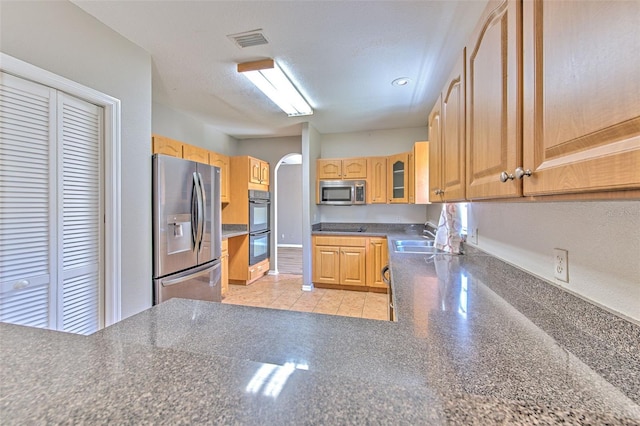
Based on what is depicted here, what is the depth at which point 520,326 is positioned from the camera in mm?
888

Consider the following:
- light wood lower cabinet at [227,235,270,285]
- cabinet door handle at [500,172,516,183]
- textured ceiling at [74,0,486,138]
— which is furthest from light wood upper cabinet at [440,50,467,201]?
light wood lower cabinet at [227,235,270,285]

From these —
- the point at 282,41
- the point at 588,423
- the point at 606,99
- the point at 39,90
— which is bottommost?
the point at 588,423

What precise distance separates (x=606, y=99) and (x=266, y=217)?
4.56 meters

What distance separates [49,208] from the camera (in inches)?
60.3

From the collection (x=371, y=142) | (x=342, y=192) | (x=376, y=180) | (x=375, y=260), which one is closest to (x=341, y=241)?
(x=375, y=260)

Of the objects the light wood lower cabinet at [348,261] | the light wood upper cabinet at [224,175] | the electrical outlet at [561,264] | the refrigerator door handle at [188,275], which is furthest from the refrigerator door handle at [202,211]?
the electrical outlet at [561,264]

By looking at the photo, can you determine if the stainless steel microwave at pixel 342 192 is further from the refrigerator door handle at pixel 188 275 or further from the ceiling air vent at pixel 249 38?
the ceiling air vent at pixel 249 38

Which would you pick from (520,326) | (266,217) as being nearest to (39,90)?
(520,326)

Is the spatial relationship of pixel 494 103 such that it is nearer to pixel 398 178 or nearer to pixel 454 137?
pixel 454 137

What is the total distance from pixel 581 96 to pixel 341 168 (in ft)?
12.4

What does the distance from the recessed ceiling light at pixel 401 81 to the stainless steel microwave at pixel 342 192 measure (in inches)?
66.6

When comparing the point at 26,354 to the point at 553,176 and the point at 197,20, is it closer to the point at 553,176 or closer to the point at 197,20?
the point at 553,176

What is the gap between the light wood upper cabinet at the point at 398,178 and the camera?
391 centimetres

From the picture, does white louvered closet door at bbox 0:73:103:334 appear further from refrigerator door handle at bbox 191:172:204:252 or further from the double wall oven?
the double wall oven
